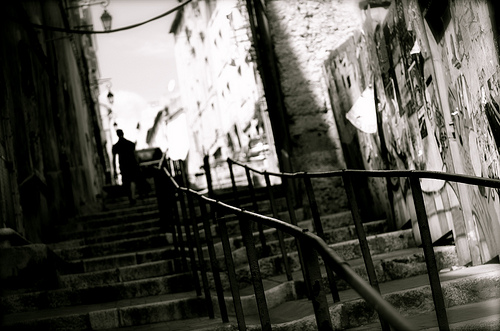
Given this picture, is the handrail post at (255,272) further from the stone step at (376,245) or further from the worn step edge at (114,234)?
the worn step edge at (114,234)

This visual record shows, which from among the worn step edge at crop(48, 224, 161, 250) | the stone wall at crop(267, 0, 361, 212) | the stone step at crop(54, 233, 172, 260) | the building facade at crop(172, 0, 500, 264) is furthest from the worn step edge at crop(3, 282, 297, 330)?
the stone wall at crop(267, 0, 361, 212)

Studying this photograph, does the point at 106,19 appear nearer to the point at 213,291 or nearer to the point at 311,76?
the point at 311,76

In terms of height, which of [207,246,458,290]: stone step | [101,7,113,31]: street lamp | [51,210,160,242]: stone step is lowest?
[207,246,458,290]: stone step

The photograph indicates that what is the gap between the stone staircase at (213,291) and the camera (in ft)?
14.5

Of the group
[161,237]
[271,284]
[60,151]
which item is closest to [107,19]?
[60,151]

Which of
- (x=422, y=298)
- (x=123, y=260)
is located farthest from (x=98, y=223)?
(x=422, y=298)

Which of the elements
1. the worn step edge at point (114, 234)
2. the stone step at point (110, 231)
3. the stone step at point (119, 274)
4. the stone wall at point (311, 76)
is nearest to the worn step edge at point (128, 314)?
the stone step at point (119, 274)

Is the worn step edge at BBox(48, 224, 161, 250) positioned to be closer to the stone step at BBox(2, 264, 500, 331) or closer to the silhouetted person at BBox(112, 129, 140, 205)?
the stone step at BBox(2, 264, 500, 331)

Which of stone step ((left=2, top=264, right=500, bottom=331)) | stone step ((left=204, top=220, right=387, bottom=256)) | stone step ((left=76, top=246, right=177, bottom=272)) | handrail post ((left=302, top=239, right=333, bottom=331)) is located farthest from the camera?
stone step ((left=204, top=220, right=387, bottom=256))

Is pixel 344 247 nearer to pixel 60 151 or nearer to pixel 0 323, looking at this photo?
pixel 0 323

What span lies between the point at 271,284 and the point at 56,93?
26.1 ft

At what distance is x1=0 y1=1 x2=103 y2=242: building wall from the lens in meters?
7.11

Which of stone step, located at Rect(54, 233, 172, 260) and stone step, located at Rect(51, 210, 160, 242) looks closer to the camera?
stone step, located at Rect(54, 233, 172, 260)

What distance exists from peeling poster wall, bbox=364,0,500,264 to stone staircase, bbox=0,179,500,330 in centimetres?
35
